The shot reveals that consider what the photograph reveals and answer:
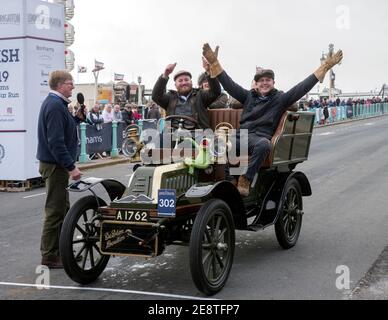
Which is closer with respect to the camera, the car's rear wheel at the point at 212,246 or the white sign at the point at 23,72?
the car's rear wheel at the point at 212,246

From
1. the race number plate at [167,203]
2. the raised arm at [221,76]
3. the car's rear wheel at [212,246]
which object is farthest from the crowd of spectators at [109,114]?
the race number plate at [167,203]

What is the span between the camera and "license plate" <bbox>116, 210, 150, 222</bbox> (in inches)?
191

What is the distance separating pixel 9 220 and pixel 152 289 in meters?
4.32

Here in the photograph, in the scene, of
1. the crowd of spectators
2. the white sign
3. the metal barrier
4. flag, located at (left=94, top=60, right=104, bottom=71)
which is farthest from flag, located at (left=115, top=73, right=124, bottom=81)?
the white sign

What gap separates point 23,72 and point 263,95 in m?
6.79

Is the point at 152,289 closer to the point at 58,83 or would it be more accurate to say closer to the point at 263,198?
the point at 263,198

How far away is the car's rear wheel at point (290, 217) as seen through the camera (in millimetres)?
6387

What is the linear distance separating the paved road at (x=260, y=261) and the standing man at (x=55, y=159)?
1.09 feet

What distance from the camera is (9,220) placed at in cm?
866

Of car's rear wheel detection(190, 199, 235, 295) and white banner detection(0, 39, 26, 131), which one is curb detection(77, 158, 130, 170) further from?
car's rear wheel detection(190, 199, 235, 295)

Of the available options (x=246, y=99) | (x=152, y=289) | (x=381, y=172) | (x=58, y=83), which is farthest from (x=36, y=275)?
(x=381, y=172)

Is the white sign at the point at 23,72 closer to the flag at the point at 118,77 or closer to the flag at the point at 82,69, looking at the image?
the flag at the point at 82,69

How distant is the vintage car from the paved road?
28 cm

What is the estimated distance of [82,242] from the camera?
208 inches
